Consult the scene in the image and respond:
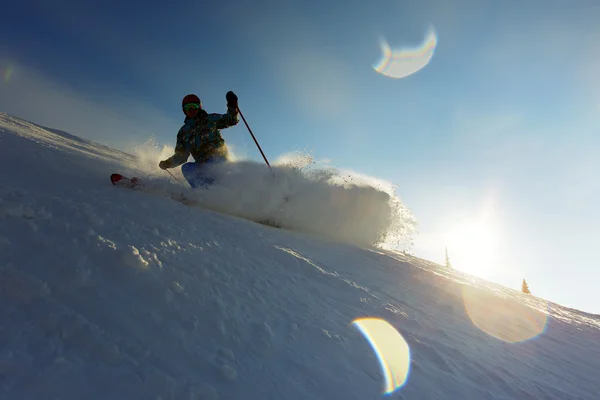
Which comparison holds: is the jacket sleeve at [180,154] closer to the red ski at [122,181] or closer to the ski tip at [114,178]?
the red ski at [122,181]

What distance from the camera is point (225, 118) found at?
6.89 metres

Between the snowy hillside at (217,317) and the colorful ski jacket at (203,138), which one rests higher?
the colorful ski jacket at (203,138)

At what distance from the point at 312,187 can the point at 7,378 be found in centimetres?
708

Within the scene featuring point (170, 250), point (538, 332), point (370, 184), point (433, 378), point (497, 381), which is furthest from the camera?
point (370, 184)

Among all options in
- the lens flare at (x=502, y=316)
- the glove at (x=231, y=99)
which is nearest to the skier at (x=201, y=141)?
the glove at (x=231, y=99)

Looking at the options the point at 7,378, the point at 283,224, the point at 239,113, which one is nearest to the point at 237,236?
the point at 283,224

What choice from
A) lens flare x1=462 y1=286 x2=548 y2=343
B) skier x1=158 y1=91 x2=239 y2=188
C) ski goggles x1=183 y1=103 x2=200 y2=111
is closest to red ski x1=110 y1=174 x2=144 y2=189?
skier x1=158 y1=91 x2=239 y2=188

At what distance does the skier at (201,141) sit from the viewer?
6.85m

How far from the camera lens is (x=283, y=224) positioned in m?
6.96

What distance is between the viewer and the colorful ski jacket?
6.84m

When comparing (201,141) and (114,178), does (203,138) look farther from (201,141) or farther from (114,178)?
(114,178)

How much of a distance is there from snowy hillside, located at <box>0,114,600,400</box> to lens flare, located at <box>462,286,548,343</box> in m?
0.03

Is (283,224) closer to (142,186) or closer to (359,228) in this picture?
(359,228)

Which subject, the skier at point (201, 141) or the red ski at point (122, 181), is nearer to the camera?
the red ski at point (122, 181)
